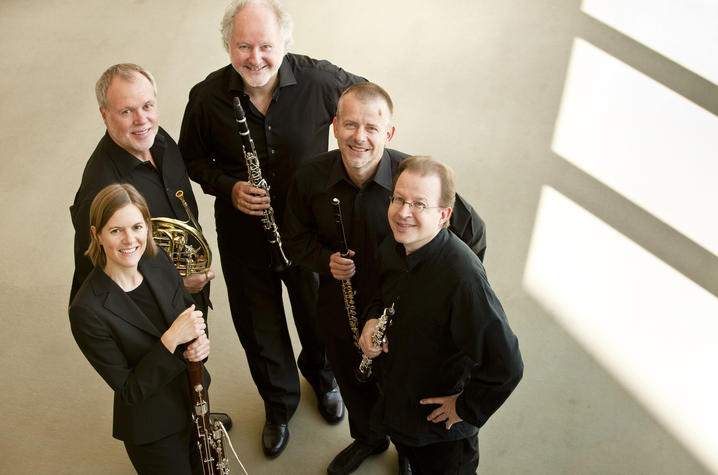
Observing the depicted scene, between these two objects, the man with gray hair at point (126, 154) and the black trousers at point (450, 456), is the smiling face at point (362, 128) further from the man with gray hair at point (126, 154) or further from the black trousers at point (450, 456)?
the black trousers at point (450, 456)

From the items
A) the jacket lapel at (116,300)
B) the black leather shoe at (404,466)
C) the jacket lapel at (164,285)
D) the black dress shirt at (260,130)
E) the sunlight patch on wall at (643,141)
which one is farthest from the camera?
the sunlight patch on wall at (643,141)

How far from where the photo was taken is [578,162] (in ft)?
15.4

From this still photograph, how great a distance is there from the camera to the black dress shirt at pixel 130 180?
97.1 inches

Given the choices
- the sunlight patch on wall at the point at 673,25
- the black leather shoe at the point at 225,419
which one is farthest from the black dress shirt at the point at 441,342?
the sunlight patch on wall at the point at 673,25

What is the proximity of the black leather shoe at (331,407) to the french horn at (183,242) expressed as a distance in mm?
983

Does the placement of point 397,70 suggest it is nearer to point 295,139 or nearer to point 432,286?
point 295,139

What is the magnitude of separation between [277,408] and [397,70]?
3219 millimetres

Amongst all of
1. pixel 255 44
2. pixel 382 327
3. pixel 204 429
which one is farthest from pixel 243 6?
pixel 204 429

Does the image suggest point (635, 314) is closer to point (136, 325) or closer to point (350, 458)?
point (350, 458)

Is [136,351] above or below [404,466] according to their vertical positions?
above

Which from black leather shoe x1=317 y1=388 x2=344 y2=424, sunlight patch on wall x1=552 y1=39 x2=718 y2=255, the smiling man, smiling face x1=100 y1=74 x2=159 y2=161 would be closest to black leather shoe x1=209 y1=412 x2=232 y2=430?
black leather shoe x1=317 y1=388 x2=344 y2=424

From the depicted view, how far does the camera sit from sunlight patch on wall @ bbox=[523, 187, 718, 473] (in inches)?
130

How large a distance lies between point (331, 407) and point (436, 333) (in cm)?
129

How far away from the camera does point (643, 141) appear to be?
4.80 m
